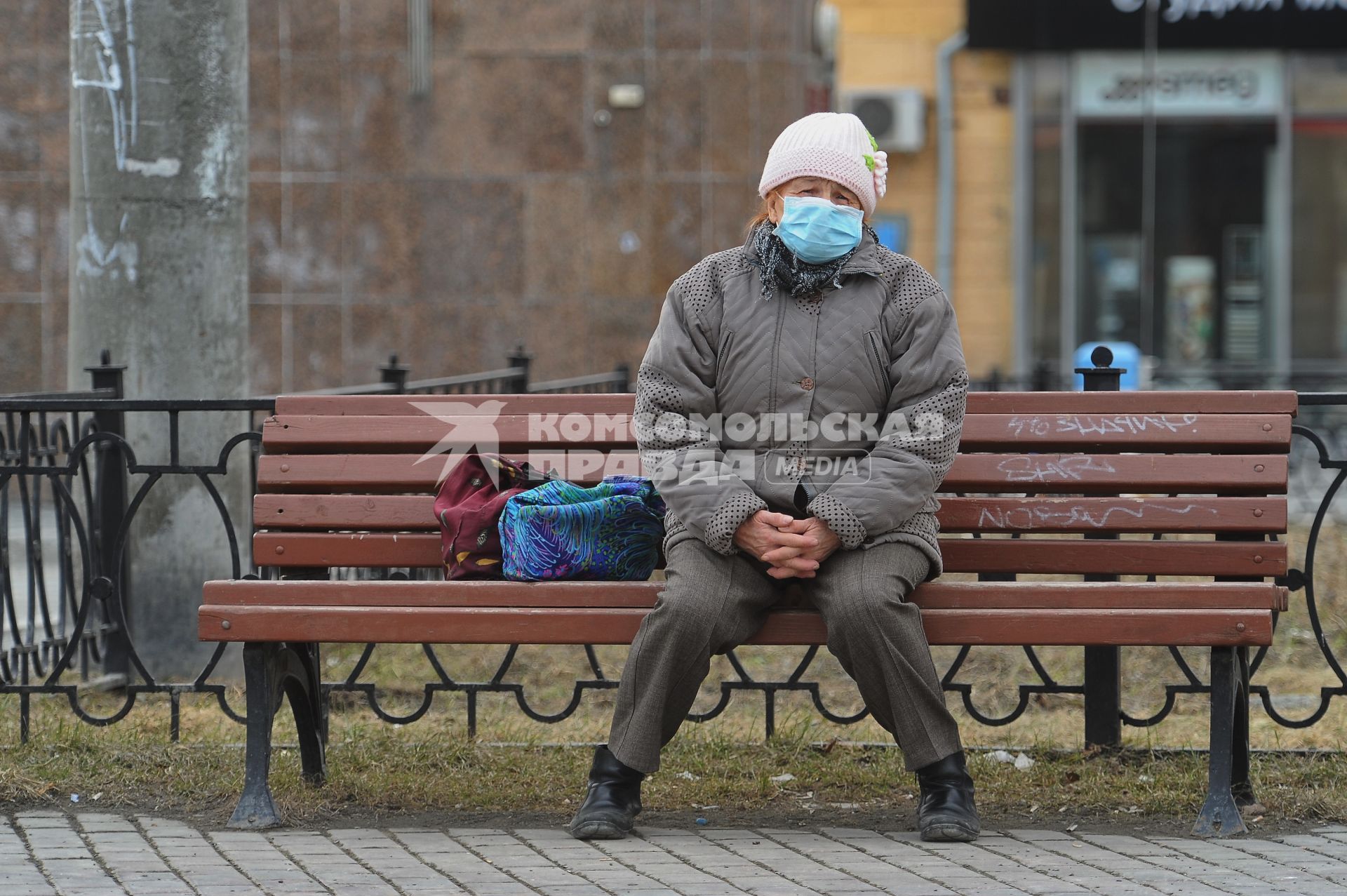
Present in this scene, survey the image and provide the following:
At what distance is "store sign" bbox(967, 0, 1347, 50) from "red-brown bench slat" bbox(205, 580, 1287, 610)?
13.2 metres

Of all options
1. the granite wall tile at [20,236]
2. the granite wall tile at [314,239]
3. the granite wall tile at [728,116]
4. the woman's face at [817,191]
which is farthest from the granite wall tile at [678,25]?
the woman's face at [817,191]

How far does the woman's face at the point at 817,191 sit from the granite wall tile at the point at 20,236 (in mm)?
9366

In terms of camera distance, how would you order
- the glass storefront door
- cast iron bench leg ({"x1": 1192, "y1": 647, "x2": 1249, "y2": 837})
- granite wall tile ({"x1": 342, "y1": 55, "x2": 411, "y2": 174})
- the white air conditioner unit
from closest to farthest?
cast iron bench leg ({"x1": 1192, "y1": 647, "x2": 1249, "y2": 837})
granite wall tile ({"x1": 342, "y1": 55, "x2": 411, "y2": 174})
the white air conditioner unit
the glass storefront door

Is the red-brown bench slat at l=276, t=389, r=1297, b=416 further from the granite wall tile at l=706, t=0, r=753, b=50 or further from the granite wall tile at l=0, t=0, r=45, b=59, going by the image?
the granite wall tile at l=0, t=0, r=45, b=59

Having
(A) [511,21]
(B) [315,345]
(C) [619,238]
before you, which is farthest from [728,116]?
(B) [315,345]

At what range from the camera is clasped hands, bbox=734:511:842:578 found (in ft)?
14.0

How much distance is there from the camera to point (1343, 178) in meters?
17.2

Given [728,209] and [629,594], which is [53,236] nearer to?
[728,209]

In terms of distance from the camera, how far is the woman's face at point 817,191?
14.8 feet

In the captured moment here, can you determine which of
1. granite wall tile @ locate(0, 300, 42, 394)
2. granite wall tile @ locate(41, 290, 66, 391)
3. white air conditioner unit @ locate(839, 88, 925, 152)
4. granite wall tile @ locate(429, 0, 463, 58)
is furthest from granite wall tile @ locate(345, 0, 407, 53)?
white air conditioner unit @ locate(839, 88, 925, 152)

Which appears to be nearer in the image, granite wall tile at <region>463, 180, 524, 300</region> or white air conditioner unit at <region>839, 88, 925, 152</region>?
granite wall tile at <region>463, 180, 524, 300</region>

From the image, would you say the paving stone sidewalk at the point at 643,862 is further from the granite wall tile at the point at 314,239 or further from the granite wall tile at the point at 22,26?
the granite wall tile at the point at 22,26

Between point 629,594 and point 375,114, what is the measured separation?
9092 millimetres

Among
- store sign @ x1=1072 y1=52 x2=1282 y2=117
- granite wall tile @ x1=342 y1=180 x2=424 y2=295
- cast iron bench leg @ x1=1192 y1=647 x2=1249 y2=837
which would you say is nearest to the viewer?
cast iron bench leg @ x1=1192 y1=647 x2=1249 y2=837
